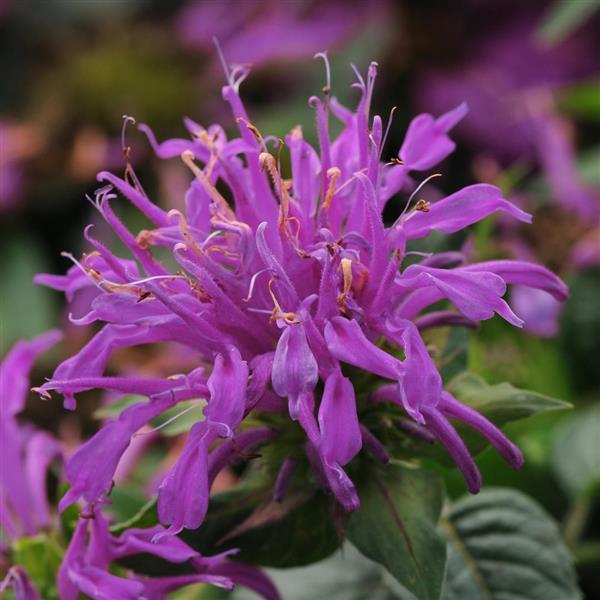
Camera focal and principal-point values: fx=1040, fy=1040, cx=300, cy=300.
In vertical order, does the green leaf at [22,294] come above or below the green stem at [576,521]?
below

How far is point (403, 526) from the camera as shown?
43 cm

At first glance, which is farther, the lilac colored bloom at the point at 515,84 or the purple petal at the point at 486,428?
the lilac colored bloom at the point at 515,84

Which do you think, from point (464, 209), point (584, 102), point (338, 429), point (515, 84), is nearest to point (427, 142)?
point (464, 209)

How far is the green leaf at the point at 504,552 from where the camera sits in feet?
1.60

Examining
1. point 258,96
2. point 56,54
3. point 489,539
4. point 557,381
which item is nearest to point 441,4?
point 258,96

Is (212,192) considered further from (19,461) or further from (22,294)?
(22,294)

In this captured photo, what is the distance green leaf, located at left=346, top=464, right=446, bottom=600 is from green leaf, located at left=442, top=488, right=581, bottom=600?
0.07 m

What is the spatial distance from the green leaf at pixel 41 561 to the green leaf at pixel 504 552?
0.64ft

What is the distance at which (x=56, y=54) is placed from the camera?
1.33 m

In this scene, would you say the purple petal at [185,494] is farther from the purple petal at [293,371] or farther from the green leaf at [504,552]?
the green leaf at [504,552]

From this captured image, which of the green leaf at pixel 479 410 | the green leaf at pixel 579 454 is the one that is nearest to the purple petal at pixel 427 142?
the green leaf at pixel 479 410

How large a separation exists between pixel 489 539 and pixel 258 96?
81 cm

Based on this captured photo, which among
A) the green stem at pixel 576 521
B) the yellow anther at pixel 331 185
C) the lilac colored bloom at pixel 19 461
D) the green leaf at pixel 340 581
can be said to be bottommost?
the green stem at pixel 576 521

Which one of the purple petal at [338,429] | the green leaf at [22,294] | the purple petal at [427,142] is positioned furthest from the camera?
the green leaf at [22,294]
